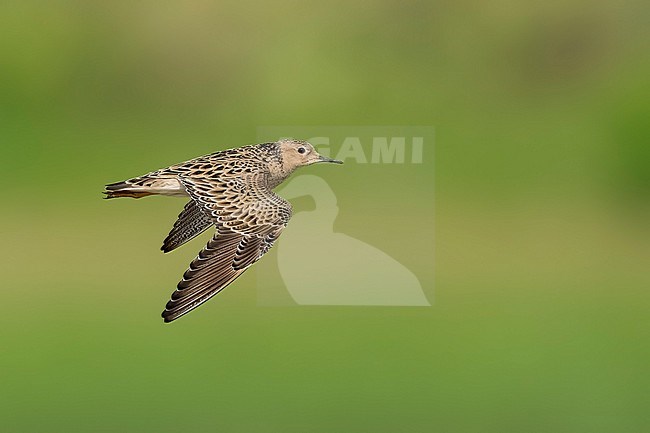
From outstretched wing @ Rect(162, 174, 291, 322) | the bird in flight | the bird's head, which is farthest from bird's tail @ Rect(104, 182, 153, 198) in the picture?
the bird's head

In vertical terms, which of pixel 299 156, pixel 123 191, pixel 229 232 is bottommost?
pixel 229 232

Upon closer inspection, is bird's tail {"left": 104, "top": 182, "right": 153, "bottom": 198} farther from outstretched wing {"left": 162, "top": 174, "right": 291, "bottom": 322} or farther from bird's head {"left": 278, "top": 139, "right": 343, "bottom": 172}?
bird's head {"left": 278, "top": 139, "right": 343, "bottom": 172}

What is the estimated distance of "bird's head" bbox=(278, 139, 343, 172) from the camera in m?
2.31

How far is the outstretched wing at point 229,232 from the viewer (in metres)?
1.99

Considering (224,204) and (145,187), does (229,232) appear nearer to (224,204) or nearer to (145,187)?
(224,204)

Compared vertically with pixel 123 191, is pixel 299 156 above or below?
above

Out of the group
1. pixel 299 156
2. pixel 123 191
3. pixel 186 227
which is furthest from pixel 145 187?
pixel 299 156

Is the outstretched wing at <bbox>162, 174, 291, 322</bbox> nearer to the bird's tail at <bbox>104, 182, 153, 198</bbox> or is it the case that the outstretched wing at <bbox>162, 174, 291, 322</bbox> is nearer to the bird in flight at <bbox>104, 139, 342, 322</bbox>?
the bird in flight at <bbox>104, 139, 342, 322</bbox>

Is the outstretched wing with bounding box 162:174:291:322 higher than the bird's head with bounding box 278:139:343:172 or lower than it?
lower

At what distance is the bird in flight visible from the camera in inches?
79.4

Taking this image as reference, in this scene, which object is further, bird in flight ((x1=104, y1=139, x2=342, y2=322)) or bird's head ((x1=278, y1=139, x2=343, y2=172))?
bird's head ((x1=278, y1=139, x2=343, y2=172))

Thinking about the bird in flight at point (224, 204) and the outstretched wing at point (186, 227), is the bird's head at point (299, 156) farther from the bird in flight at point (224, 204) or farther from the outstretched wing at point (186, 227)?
the outstretched wing at point (186, 227)

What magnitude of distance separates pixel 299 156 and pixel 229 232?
1.02 ft

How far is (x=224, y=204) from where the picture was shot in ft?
7.25
